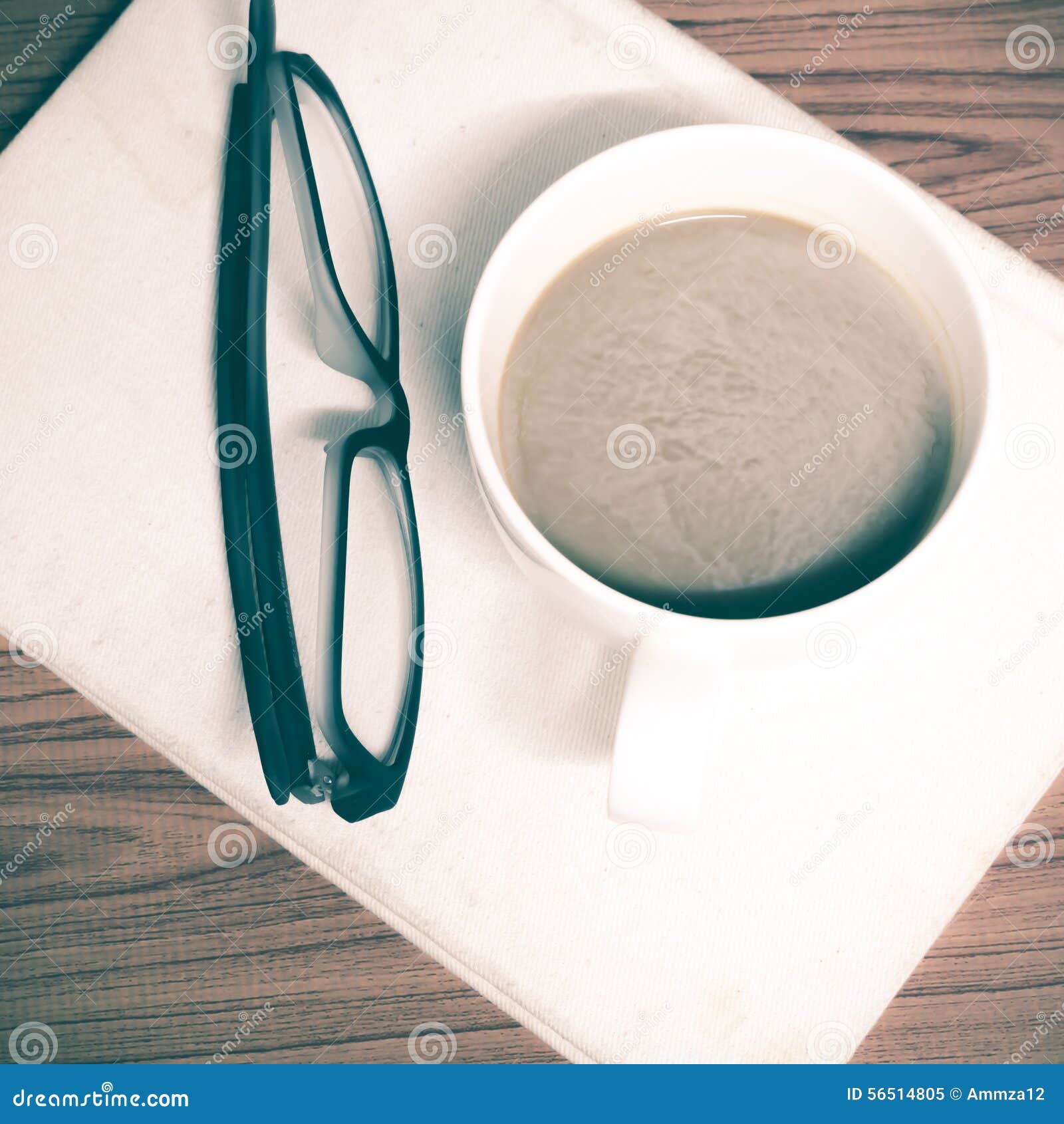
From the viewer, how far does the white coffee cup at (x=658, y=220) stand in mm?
270

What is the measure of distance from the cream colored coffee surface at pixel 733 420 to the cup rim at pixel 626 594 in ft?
0.08

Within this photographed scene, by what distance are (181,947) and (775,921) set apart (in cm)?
28

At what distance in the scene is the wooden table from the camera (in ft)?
1.46

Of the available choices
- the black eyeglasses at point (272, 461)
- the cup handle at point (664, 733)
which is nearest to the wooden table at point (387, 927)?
the black eyeglasses at point (272, 461)

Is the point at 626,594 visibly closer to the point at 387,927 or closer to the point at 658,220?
the point at 658,220

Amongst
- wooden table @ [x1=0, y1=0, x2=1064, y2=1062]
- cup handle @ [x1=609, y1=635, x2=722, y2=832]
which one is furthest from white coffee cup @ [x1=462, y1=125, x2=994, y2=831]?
wooden table @ [x1=0, y1=0, x2=1064, y2=1062]

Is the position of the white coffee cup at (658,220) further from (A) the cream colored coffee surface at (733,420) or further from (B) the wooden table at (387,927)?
(B) the wooden table at (387,927)

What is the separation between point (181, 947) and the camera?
0.45 m

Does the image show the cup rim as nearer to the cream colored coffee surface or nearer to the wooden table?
the cream colored coffee surface

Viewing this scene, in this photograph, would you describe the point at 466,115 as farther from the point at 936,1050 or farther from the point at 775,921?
the point at 936,1050

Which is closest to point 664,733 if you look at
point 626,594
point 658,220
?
point 626,594

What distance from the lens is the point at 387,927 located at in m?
0.45

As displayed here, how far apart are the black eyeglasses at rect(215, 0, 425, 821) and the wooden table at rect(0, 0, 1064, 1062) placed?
101 mm

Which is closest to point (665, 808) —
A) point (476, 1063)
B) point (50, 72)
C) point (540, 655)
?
point (540, 655)
